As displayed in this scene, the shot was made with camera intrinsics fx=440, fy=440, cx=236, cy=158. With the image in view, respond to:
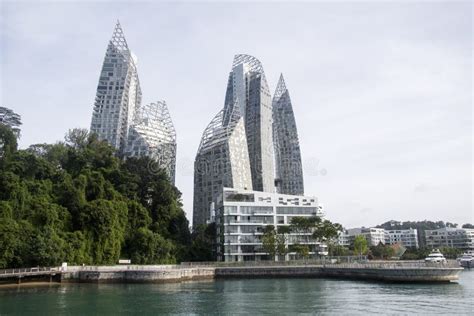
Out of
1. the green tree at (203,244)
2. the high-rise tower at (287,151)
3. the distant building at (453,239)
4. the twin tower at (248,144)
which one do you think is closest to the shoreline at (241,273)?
the green tree at (203,244)

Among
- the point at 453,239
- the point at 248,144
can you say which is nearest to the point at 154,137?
the point at 248,144

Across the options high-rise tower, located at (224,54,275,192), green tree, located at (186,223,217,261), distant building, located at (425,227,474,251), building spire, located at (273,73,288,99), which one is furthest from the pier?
distant building, located at (425,227,474,251)

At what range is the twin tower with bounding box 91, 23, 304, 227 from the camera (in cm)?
13412

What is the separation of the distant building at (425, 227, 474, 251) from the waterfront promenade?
117 meters

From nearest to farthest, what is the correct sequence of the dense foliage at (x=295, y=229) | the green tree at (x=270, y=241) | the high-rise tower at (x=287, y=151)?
1. the dense foliage at (x=295, y=229)
2. the green tree at (x=270, y=241)
3. the high-rise tower at (x=287, y=151)

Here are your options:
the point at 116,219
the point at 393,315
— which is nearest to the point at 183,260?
the point at 116,219

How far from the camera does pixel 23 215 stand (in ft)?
219

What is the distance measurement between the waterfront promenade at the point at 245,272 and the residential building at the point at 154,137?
201 ft

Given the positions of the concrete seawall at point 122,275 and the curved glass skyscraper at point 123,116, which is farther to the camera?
the curved glass skyscraper at point 123,116

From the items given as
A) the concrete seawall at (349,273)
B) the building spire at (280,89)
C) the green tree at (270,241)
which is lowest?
the concrete seawall at (349,273)

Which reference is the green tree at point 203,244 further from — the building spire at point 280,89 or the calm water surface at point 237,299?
the building spire at point 280,89

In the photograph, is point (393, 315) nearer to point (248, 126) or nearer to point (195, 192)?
point (195, 192)

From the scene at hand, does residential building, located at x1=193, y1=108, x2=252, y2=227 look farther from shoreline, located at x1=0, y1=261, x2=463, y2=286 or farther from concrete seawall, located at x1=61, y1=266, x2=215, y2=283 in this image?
concrete seawall, located at x1=61, y1=266, x2=215, y2=283

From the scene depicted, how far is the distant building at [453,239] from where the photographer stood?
17466 centimetres
